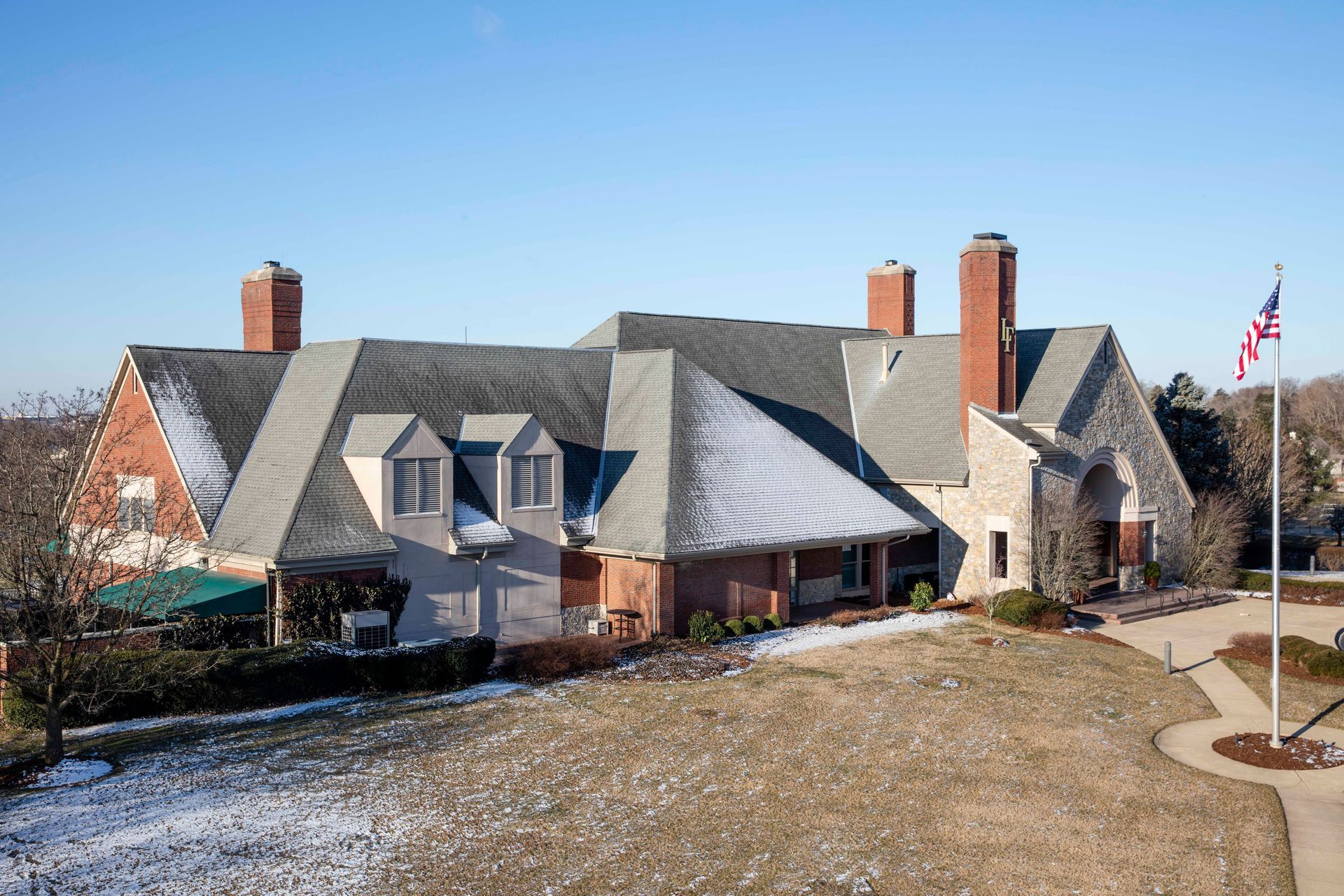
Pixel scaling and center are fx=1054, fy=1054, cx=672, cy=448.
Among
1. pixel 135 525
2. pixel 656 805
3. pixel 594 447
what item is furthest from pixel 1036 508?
pixel 135 525

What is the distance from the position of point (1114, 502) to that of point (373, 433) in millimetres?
24605

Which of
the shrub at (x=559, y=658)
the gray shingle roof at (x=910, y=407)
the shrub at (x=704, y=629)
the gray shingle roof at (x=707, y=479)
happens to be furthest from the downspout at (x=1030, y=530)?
the shrub at (x=559, y=658)

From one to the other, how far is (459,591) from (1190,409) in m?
33.0

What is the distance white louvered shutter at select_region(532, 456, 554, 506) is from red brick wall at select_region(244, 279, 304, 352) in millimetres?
9857

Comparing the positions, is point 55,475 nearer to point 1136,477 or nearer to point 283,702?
point 283,702

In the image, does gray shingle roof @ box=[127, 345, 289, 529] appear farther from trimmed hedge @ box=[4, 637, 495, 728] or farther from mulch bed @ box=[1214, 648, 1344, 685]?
mulch bed @ box=[1214, 648, 1344, 685]

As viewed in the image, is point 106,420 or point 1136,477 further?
point 1136,477

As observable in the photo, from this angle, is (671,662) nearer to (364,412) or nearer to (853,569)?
(364,412)

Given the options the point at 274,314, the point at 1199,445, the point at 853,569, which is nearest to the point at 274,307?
the point at 274,314

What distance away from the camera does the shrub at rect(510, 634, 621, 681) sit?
22.8 metres

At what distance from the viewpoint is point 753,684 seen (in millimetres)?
22062

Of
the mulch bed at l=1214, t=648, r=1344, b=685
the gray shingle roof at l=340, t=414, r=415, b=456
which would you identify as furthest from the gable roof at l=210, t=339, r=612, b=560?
the mulch bed at l=1214, t=648, r=1344, b=685

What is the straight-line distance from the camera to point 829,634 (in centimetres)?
2767

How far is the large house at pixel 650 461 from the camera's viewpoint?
82.7ft
